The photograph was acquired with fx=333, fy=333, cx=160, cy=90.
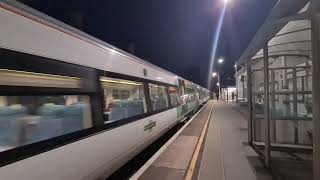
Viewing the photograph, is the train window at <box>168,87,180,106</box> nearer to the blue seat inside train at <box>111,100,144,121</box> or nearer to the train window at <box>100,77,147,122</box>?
the train window at <box>100,77,147,122</box>

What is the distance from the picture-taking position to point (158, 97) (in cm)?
1163

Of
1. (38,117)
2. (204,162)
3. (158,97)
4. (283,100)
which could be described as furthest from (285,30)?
(38,117)

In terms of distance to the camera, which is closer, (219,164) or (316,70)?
(316,70)

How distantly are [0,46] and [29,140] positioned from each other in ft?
3.66

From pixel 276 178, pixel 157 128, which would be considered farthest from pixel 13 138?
pixel 157 128

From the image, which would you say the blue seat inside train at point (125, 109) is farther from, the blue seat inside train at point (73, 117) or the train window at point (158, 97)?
the train window at point (158, 97)

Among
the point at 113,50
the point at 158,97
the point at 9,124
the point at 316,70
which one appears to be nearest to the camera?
the point at 9,124

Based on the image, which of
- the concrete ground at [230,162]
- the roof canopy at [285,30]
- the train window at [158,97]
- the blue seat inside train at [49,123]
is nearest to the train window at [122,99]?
the train window at [158,97]

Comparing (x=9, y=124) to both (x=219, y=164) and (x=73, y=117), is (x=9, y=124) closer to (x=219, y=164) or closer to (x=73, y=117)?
(x=73, y=117)

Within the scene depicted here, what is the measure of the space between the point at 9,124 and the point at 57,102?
0.93 m

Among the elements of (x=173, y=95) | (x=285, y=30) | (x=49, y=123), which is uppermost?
(x=285, y=30)

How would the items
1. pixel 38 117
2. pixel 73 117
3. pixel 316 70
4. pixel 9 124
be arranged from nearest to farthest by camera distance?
pixel 9 124 → pixel 316 70 → pixel 38 117 → pixel 73 117

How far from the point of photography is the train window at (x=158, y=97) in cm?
1050

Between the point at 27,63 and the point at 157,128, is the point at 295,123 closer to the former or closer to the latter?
the point at 157,128
